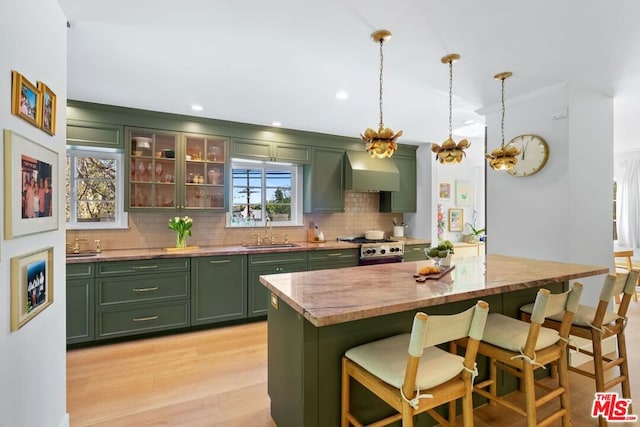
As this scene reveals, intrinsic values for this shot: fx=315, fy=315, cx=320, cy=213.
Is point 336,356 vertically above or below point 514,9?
below

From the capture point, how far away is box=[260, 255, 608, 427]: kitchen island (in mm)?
1564

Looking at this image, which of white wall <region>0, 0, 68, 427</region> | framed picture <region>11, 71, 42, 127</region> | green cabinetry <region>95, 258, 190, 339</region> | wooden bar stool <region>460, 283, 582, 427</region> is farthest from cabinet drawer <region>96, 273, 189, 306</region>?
wooden bar stool <region>460, 283, 582, 427</region>

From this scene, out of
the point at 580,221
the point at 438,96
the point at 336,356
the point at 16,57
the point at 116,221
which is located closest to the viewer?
the point at 16,57

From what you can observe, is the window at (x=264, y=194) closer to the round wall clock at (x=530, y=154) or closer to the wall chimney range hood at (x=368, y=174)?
the wall chimney range hood at (x=368, y=174)

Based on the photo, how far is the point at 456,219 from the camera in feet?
20.5

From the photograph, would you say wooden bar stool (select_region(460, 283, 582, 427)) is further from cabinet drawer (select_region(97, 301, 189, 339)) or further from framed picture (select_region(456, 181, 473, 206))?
framed picture (select_region(456, 181, 473, 206))

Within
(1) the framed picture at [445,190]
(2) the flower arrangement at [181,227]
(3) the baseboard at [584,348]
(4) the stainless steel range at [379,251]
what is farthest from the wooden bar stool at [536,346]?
(1) the framed picture at [445,190]

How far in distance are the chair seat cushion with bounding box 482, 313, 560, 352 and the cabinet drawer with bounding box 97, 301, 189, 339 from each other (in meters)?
2.99

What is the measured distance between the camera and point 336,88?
9.75 feet

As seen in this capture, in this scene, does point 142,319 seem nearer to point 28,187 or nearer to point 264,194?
point 264,194

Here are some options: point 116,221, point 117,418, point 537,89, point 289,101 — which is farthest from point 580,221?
point 116,221

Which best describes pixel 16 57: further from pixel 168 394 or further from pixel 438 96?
pixel 438 96

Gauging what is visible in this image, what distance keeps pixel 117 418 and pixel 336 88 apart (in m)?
3.07

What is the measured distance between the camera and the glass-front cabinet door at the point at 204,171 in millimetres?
3877
